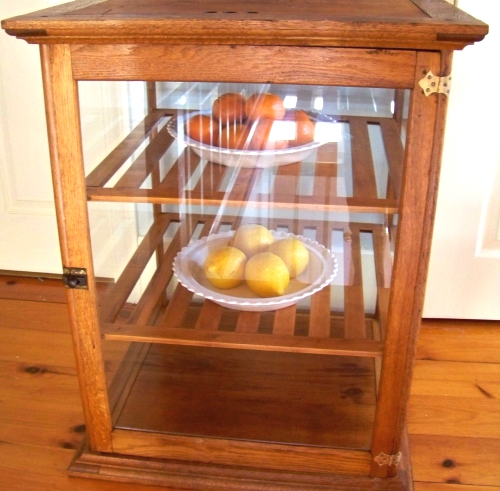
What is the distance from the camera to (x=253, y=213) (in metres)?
0.96

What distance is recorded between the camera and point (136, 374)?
1.19 m

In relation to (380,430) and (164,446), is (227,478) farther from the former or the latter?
(380,430)

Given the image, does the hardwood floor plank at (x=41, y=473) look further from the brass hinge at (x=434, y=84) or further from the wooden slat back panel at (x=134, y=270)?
the brass hinge at (x=434, y=84)

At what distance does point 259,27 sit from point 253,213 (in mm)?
309

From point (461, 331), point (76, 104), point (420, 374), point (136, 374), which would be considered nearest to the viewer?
point (76, 104)

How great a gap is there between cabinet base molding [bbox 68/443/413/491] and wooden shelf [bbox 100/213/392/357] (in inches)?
8.8

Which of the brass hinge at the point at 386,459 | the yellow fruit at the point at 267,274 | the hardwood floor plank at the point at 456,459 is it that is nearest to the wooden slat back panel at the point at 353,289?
the yellow fruit at the point at 267,274

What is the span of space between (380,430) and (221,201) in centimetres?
44

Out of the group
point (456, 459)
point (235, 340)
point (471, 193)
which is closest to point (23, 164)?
point (235, 340)

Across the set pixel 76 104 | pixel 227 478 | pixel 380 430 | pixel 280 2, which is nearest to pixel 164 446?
pixel 227 478

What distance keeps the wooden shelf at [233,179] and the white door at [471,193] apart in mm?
506

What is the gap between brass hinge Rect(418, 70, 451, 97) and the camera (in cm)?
76

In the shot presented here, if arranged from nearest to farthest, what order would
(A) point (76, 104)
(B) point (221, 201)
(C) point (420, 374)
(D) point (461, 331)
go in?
(A) point (76, 104) → (B) point (221, 201) → (C) point (420, 374) → (D) point (461, 331)

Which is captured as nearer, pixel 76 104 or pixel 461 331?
pixel 76 104
